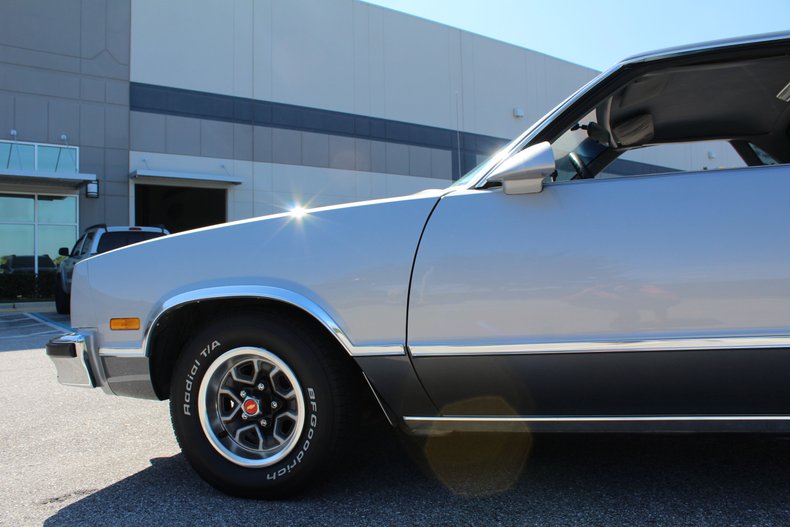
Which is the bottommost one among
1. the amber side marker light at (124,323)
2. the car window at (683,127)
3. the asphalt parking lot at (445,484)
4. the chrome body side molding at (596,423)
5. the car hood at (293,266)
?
the asphalt parking lot at (445,484)

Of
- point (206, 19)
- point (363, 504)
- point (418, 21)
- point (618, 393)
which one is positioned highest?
point (418, 21)

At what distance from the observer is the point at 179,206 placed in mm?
25812

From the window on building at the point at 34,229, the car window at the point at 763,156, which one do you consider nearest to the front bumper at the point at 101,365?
the car window at the point at 763,156

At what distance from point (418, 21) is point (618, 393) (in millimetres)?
22215

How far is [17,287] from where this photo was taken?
1495cm

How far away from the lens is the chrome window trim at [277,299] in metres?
2.13

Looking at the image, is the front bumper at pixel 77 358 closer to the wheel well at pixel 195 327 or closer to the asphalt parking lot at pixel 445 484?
the wheel well at pixel 195 327

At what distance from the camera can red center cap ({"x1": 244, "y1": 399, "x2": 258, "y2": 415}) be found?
7.55 feet

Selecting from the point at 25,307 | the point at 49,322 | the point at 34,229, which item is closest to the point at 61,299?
Result: the point at 49,322

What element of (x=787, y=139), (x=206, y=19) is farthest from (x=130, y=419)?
(x=206, y=19)

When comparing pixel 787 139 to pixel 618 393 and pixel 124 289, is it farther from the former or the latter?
pixel 124 289

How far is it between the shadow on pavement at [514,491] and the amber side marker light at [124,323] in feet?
2.37

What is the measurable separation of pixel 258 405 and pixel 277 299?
1.51ft

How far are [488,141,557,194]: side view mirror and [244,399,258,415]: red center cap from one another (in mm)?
1313
